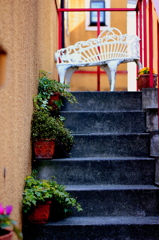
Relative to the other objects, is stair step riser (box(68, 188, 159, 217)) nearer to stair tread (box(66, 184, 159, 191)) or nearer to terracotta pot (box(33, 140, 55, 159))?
stair tread (box(66, 184, 159, 191))

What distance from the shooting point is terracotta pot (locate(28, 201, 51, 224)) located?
8.79 feet

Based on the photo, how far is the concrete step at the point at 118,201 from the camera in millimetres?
3018

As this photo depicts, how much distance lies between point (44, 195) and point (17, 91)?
0.70 m

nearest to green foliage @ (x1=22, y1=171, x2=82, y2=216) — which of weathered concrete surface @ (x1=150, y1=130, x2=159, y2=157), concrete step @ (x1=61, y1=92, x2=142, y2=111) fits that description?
weathered concrete surface @ (x1=150, y1=130, x2=159, y2=157)

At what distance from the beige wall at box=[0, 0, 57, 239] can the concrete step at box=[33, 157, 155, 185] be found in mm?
231

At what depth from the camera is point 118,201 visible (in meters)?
3.03

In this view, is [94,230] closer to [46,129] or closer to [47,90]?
[46,129]

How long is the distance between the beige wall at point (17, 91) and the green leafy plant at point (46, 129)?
0.10 metres

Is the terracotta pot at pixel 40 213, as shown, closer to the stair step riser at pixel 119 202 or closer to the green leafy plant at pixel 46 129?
the stair step riser at pixel 119 202

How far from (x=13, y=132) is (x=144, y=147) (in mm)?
1466

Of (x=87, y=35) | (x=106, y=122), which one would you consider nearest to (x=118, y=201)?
(x=106, y=122)

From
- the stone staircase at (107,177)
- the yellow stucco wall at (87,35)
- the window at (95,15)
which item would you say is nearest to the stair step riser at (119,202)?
the stone staircase at (107,177)

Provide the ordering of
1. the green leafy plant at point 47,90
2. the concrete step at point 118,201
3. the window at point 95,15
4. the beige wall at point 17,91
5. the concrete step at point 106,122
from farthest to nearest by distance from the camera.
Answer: the window at point 95,15, the concrete step at point 106,122, the green leafy plant at point 47,90, the concrete step at point 118,201, the beige wall at point 17,91

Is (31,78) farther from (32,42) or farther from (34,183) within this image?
(34,183)
